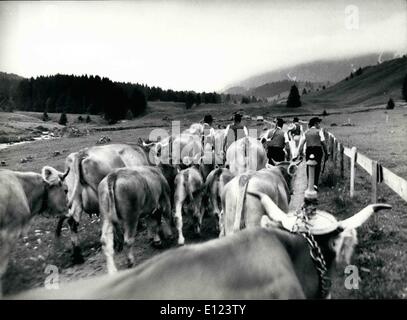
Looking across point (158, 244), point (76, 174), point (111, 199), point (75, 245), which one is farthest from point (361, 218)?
point (76, 174)

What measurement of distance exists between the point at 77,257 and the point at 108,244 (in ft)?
5.59

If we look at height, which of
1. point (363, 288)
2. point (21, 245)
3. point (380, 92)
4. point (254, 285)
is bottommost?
point (21, 245)

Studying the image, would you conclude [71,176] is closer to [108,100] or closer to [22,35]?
[22,35]

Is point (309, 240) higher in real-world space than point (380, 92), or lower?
lower

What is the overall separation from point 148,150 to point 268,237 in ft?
28.2

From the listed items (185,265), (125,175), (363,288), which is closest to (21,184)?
(125,175)

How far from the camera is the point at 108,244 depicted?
7.15 m

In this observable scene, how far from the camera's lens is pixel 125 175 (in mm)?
7695

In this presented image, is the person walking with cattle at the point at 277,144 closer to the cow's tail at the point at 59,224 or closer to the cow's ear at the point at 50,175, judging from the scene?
the cow's tail at the point at 59,224

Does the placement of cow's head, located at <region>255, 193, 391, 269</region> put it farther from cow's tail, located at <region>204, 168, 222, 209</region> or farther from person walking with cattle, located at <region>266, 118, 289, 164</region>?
person walking with cattle, located at <region>266, 118, 289, 164</region>

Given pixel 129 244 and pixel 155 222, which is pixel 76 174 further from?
pixel 129 244

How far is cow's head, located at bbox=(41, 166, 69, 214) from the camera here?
7488 mm

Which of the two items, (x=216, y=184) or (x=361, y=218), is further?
(x=216, y=184)
